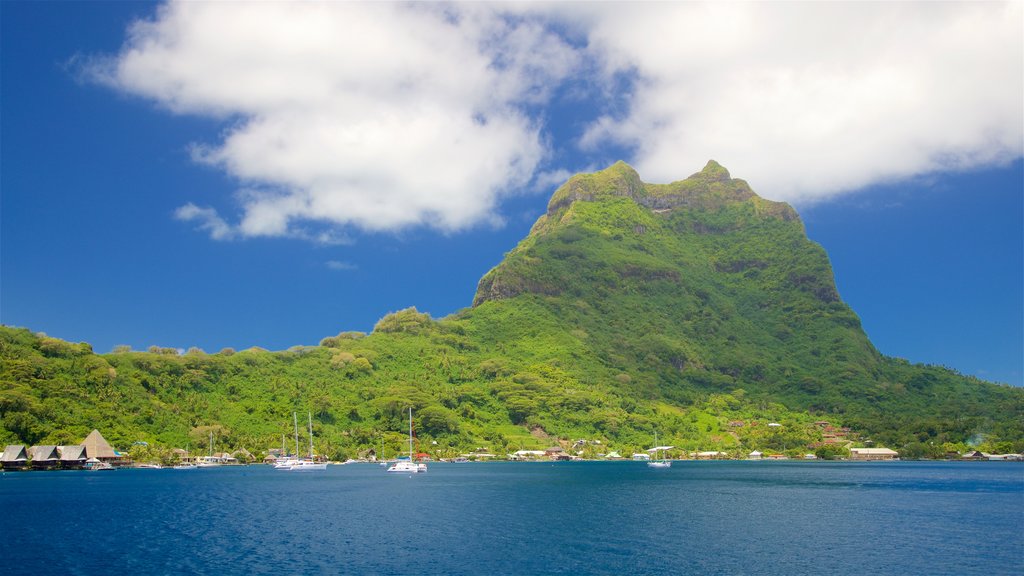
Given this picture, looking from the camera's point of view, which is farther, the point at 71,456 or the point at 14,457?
the point at 71,456

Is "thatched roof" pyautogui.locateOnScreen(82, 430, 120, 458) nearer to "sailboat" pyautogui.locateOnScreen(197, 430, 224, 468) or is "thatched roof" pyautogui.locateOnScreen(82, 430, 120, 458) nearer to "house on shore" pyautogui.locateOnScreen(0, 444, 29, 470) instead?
"house on shore" pyautogui.locateOnScreen(0, 444, 29, 470)

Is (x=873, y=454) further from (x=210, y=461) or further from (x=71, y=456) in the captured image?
(x=71, y=456)

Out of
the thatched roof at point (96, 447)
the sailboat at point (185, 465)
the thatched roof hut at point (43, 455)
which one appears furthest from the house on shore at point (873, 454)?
the thatched roof hut at point (43, 455)

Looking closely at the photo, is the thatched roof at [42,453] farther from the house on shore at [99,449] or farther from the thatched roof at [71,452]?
the house on shore at [99,449]

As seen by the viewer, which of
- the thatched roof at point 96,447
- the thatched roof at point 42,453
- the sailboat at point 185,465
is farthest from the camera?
the sailboat at point 185,465

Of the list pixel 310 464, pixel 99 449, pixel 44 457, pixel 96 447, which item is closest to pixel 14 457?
pixel 44 457

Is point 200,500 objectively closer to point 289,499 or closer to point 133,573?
point 289,499
